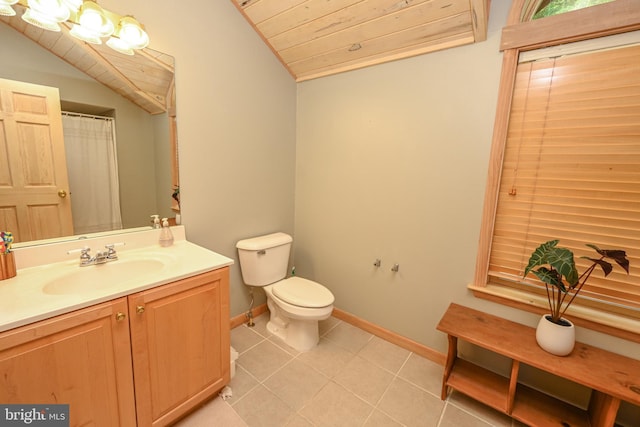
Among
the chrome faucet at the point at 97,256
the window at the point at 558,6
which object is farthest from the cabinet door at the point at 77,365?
the window at the point at 558,6

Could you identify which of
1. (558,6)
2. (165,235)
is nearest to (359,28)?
(558,6)

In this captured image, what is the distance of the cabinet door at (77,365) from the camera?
0.85 m

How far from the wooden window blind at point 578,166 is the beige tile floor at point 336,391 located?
83 cm

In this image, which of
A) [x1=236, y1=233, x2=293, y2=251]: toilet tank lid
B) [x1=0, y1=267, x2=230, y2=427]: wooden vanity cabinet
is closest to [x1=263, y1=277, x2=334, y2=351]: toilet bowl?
[x1=236, y1=233, x2=293, y2=251]: toilet tank lid

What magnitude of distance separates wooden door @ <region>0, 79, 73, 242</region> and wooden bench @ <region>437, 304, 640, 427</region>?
6.99 feet

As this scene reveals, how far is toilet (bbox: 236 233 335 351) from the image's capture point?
1838 mm

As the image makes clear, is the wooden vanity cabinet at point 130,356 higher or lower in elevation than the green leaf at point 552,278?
lower

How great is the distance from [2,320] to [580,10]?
260cm

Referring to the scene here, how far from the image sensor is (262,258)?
6.78 feet

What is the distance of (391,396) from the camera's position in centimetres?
158

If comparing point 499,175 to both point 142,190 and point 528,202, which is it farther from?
point 142,190

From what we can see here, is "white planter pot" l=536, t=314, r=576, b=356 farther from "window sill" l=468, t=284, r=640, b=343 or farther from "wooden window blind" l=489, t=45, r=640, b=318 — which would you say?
"wooden window blind" l=489, t=45, r=640, b=318

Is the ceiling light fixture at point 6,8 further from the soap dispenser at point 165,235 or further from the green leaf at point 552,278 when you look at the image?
the green leaf at point 552,278

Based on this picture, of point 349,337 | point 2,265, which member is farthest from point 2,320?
point 349,337
